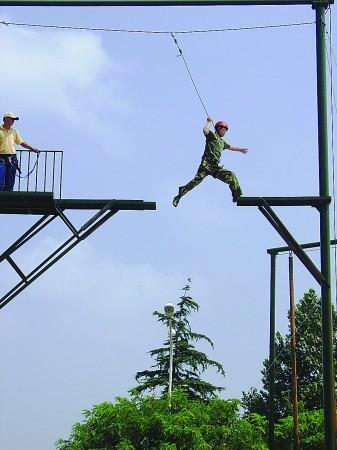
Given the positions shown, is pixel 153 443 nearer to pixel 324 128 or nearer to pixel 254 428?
pixel 254 428

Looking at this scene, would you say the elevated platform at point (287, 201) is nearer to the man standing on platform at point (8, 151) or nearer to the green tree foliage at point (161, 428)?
the man standing on platform at point (8, 151)

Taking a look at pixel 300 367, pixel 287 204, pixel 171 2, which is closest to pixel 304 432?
pixel 300 367

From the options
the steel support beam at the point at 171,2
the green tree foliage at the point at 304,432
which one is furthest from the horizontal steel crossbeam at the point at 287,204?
the green tree foliage at the point at 304,432

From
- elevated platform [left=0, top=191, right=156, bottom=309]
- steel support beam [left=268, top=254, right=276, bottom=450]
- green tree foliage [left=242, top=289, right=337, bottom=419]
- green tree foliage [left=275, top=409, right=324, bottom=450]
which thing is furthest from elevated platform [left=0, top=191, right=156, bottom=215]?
green tree foliage [left=242, top=289, right=337, bottom=419]

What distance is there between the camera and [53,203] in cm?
1512

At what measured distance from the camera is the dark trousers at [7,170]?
15352mm

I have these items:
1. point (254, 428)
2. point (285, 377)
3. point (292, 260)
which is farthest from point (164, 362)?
point (292, 260)

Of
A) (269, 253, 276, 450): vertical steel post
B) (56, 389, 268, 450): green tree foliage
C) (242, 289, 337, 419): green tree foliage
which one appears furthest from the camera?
(242, 289, 337, 419): green tree foliage

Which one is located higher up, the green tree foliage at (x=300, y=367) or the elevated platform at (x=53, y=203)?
the green tree foliage at (x=300, y=367)

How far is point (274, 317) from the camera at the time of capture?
2438 cm

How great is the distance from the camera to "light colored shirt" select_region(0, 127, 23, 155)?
1535cm

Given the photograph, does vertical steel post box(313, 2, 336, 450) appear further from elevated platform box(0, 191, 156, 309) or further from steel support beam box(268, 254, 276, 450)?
steel support beam box(268, 254, 276, 450)

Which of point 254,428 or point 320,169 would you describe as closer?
point 320,169

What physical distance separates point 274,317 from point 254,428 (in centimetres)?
1209
